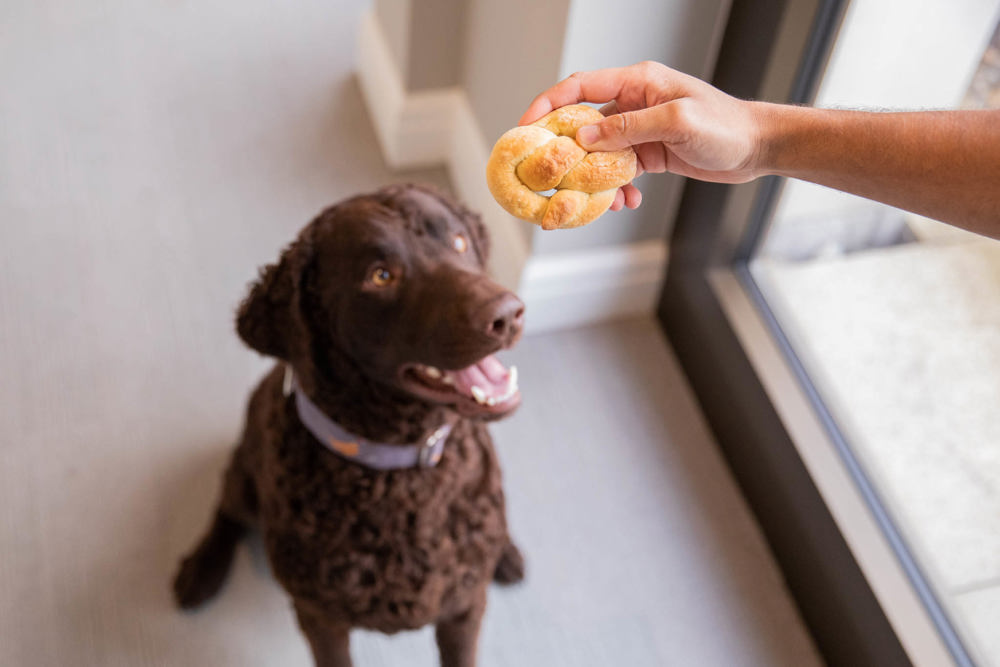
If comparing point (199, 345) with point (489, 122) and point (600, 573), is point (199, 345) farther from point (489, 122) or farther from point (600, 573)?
point (600, 573)

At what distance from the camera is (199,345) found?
6.88 ft

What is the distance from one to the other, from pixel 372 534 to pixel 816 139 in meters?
0.76

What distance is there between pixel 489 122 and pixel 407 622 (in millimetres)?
1188

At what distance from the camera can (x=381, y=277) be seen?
119 centimetres

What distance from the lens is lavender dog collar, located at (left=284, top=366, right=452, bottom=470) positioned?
128 cm

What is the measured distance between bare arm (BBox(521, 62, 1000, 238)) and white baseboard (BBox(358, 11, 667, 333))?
38.5 inches

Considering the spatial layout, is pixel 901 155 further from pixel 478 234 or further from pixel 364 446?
pixel 364 446

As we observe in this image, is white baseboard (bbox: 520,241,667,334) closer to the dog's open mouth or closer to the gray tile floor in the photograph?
the gray tile floor

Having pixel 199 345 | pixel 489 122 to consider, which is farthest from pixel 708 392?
pixel 199 345

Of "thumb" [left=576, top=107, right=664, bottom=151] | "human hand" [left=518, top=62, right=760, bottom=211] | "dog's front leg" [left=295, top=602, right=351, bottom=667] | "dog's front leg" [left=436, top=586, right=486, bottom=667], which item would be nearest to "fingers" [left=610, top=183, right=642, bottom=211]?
"human hand" [left=518, top=62, right=760, bottom=211]

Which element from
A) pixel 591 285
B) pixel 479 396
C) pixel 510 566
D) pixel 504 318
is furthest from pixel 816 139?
pixel 591 285

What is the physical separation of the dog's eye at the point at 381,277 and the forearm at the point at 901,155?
0.45 m

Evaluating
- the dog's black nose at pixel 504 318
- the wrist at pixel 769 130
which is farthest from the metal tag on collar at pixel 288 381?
the wrist at pixel 769 130

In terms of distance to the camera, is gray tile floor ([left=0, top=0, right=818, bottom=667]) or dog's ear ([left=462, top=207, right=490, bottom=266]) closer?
dog's ear ([left=462, top=207, right=490, bottom=266])
